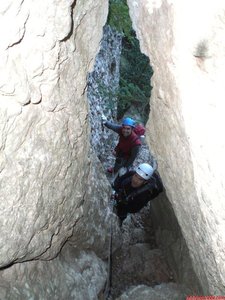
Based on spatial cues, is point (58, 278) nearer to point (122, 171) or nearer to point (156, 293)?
point (156, 293)

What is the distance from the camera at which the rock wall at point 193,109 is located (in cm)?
264

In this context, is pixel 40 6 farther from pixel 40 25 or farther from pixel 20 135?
pixel 20 135

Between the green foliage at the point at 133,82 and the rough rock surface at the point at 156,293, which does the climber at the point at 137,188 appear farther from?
the green foliage at the point at 133,82

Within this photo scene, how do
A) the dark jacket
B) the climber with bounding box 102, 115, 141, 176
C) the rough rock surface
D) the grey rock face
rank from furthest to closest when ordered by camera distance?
the climber with bounding box 102, 115, 141, 176 → the dark jacket → the rough rock surface → the grey rock face

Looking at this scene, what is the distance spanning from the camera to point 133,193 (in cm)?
628

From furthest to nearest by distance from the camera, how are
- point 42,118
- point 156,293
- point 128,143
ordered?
point 128,143 < point 156,293 < point 42,118

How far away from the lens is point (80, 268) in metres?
5.30

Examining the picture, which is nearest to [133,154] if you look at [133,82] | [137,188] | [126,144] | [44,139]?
[126,144]

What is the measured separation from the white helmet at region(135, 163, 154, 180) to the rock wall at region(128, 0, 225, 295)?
3.92 ft

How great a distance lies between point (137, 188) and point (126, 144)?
185 centimetres

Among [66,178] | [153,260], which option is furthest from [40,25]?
[153,260]

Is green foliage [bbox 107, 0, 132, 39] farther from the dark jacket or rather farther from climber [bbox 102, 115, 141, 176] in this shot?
the dark jacket

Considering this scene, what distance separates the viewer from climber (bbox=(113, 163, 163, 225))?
597 cm

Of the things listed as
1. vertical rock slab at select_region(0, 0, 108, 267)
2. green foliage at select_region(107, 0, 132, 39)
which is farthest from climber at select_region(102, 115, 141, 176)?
vertical rock slab at select_region(0, 0, 108, 267)
